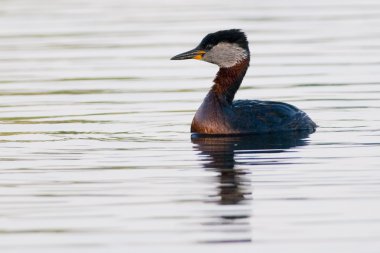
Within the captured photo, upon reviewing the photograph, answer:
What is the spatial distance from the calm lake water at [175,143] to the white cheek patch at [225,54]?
0.94 metres

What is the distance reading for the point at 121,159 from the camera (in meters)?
15.4

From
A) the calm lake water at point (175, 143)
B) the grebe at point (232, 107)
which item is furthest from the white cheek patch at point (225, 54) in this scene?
the calm lake water at point (175, 143)

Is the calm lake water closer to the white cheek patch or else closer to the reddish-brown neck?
the reddish-brown neck

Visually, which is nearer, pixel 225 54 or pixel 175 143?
pixel 175 143

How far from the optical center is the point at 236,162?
15.1 metres

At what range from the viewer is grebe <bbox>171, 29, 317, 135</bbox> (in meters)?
17.7

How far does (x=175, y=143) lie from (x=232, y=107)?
4.86 feet

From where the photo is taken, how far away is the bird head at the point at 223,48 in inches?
726

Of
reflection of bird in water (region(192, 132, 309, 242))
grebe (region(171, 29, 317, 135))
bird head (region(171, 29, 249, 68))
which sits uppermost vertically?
bird head (region(171, 29, 249, 68))

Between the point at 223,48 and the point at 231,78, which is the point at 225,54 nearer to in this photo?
the point at 223,48

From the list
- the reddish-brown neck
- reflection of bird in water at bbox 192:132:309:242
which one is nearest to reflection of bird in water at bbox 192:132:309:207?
reflection of bird in water at bbox 192:132:309:242

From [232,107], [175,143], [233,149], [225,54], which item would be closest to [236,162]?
[233,149]

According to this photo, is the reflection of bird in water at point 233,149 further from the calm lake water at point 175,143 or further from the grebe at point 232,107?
the grebe at point 232,107

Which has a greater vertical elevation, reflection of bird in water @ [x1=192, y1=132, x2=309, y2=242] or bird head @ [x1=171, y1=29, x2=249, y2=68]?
bird head @ [x1=171, y1=29, x2=249, y2=68]
